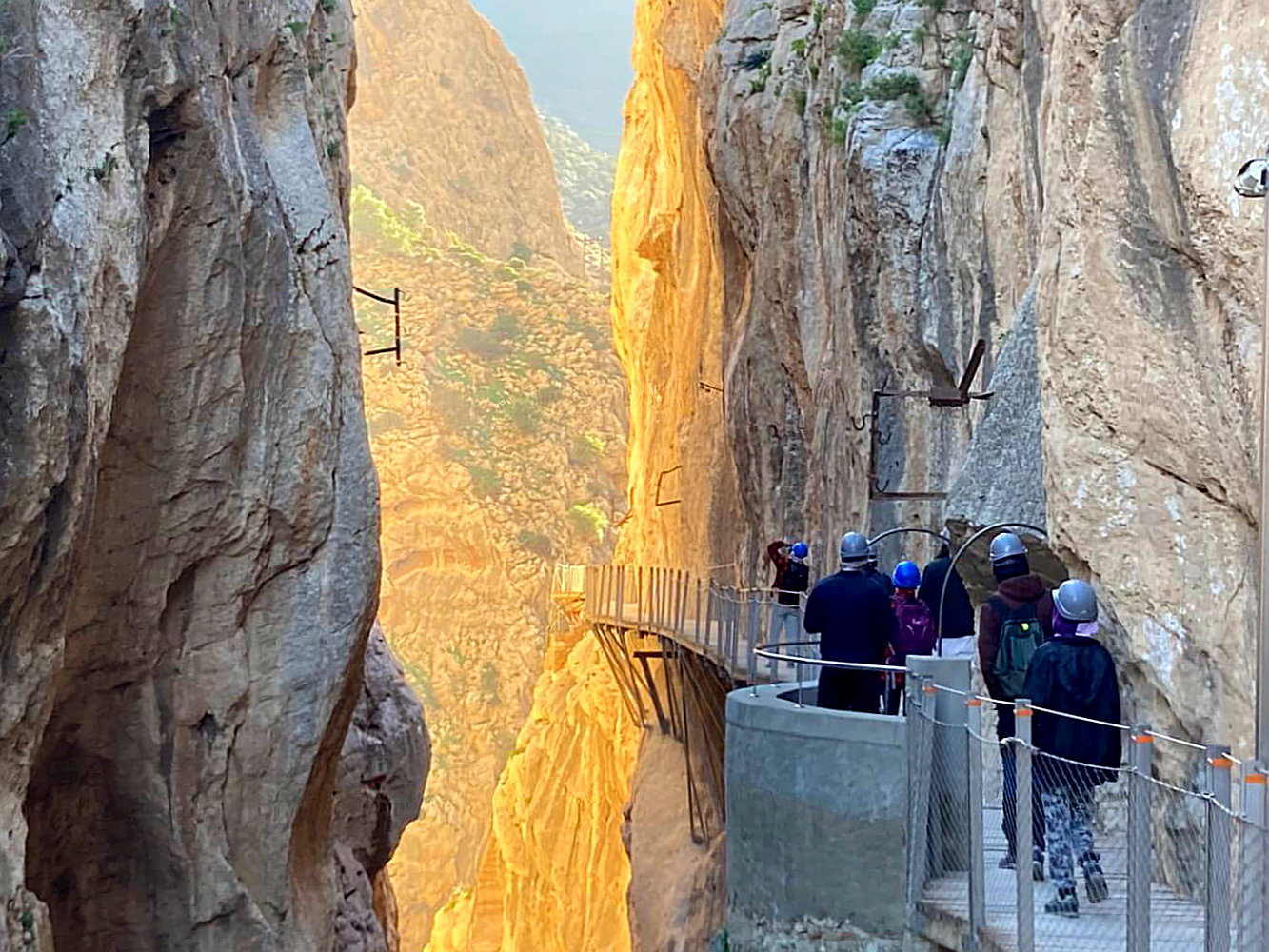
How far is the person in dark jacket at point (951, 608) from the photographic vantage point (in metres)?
12.2

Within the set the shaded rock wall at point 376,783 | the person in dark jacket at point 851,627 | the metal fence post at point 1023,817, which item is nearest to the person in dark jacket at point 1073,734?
the metal fence post at point 1023,817

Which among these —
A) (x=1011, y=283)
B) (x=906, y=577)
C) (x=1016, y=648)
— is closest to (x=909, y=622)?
(x=906, y=577)

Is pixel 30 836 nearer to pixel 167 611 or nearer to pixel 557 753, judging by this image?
pixel 167 611

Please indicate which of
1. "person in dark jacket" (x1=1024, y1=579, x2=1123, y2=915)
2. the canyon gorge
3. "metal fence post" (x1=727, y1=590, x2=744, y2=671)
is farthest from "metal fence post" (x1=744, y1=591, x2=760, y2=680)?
"person in dark jacket" (x1=1024, y1=579, x2=1123, y2=915)

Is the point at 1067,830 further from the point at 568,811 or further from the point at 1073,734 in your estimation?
the point at 568,811

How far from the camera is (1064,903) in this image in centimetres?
791

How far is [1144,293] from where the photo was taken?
32.1 ft

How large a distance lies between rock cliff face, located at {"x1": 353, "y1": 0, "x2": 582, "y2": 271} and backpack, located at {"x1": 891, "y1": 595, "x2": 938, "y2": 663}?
231ft

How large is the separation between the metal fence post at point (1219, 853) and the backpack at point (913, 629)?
5.47m

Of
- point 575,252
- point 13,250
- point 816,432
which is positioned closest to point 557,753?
point 816,432

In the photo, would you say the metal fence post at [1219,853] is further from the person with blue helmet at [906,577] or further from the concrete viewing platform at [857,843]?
the person with blue helmet at [906,577]

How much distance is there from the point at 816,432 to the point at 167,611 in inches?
432

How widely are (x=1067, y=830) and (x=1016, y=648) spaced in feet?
4.19

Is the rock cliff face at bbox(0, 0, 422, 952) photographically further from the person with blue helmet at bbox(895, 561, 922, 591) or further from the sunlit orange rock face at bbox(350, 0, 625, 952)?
the sunlit orange rock face at bbox(350, 0, 625, 952)
